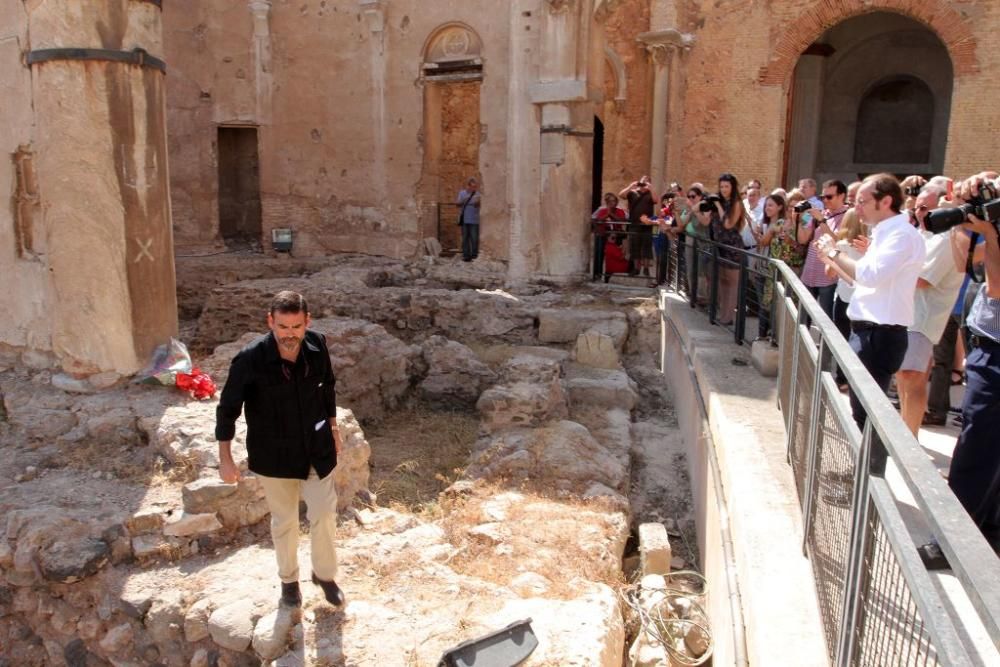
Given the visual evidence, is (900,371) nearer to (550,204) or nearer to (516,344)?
(516,344)

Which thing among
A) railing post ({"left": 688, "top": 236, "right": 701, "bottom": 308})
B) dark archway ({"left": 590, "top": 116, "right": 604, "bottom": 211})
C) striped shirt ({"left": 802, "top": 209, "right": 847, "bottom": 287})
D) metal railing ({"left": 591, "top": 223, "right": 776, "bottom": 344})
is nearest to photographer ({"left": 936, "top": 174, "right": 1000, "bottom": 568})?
metal railing ({"left": 591, "top": 223, "right": 776, "bottom": 344})

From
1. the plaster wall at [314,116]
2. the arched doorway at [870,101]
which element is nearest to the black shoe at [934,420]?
the plaster wall at [314,116]

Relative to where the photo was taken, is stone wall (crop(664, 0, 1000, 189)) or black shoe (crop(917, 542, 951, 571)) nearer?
black shoe (crop(917, 542, 951, 571))

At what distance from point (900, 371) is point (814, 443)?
68.6 inches

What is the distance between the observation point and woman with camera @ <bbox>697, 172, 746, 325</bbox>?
860cm

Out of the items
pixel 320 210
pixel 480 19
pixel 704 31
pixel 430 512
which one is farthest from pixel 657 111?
pixel 430 512

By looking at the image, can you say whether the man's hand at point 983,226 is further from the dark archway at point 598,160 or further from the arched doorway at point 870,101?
the arched doorway at point 870,101

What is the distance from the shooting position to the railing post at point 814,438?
3.55 m

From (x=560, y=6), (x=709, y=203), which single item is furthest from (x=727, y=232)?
(x=560, y=6)

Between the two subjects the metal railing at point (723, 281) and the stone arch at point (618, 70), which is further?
the stone arch at point (618, 70)

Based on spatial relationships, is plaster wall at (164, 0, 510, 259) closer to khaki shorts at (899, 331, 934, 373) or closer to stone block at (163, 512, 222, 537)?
stone block at (163, 512, 222, 537)

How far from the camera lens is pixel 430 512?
20.9 feet

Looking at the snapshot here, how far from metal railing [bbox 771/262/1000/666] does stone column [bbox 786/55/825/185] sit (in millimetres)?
17462

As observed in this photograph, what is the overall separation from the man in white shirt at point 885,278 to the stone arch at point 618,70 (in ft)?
49.5
